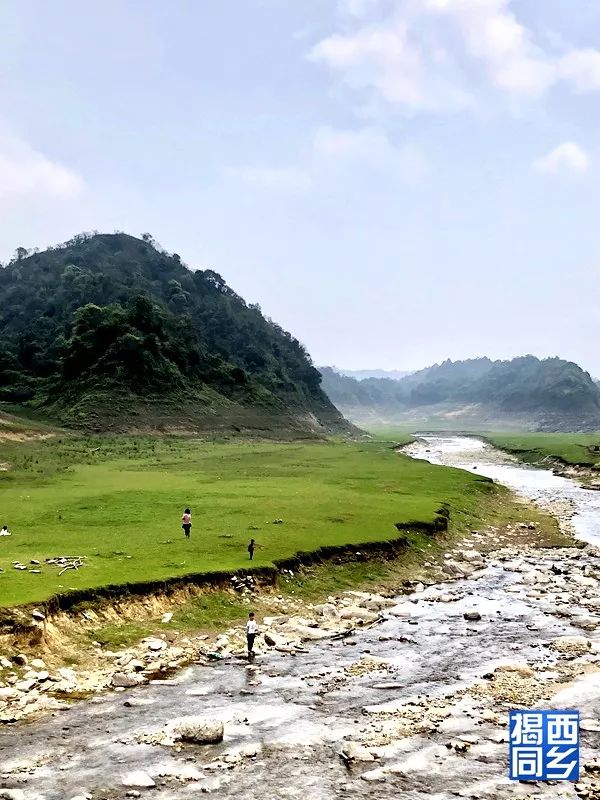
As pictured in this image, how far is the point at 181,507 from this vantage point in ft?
144

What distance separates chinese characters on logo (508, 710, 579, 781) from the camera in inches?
567

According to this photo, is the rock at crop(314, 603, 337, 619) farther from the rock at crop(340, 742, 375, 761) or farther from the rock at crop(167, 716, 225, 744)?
the rock at crop(340, 742, 375, 761)

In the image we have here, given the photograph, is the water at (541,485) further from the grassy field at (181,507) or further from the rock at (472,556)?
the rock at (472,556)

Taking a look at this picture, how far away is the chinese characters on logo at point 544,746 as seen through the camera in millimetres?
14408

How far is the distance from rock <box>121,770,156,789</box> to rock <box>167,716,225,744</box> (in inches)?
70.4

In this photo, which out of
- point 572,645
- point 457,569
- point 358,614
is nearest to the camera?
point 572,645

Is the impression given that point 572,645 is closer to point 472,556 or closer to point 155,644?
point 155,644

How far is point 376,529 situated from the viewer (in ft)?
127

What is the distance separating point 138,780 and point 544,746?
996 cm

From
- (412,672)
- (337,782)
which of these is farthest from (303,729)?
(412,672)

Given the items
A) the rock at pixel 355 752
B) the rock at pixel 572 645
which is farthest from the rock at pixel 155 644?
the rock at pixel 572 645

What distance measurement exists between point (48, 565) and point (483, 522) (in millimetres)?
36613

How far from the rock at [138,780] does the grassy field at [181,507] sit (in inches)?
393

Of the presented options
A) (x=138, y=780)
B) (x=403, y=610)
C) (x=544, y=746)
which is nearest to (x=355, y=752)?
(x=544, y=746)
